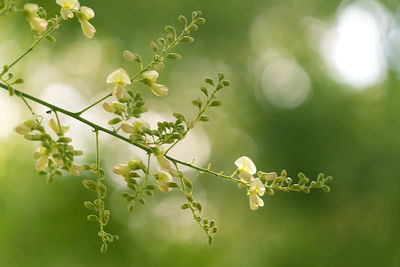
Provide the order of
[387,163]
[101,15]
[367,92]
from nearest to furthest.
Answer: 1. [101,15]
2. [387,163]
3. [367,92]

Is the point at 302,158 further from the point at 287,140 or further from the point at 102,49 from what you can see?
the point at 102,49

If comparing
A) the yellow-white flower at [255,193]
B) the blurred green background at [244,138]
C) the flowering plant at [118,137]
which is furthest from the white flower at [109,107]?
the blurred green background at [244,138]

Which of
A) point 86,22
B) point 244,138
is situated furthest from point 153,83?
point 244,138

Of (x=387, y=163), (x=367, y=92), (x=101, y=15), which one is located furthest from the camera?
(x=367, y=92)

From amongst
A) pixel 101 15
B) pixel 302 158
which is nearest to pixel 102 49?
pixel 101 15

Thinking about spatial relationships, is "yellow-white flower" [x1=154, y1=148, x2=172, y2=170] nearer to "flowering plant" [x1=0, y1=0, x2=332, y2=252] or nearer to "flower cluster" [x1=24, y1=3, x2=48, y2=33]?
"flowering plant" [x1=0, y1=0, x2=332, y2=252]

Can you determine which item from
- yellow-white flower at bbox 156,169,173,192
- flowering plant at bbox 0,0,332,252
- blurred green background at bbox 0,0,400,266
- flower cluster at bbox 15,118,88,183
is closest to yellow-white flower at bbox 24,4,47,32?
flowering plant at bbox 0,0,332,252

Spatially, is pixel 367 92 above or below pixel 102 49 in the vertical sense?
above
